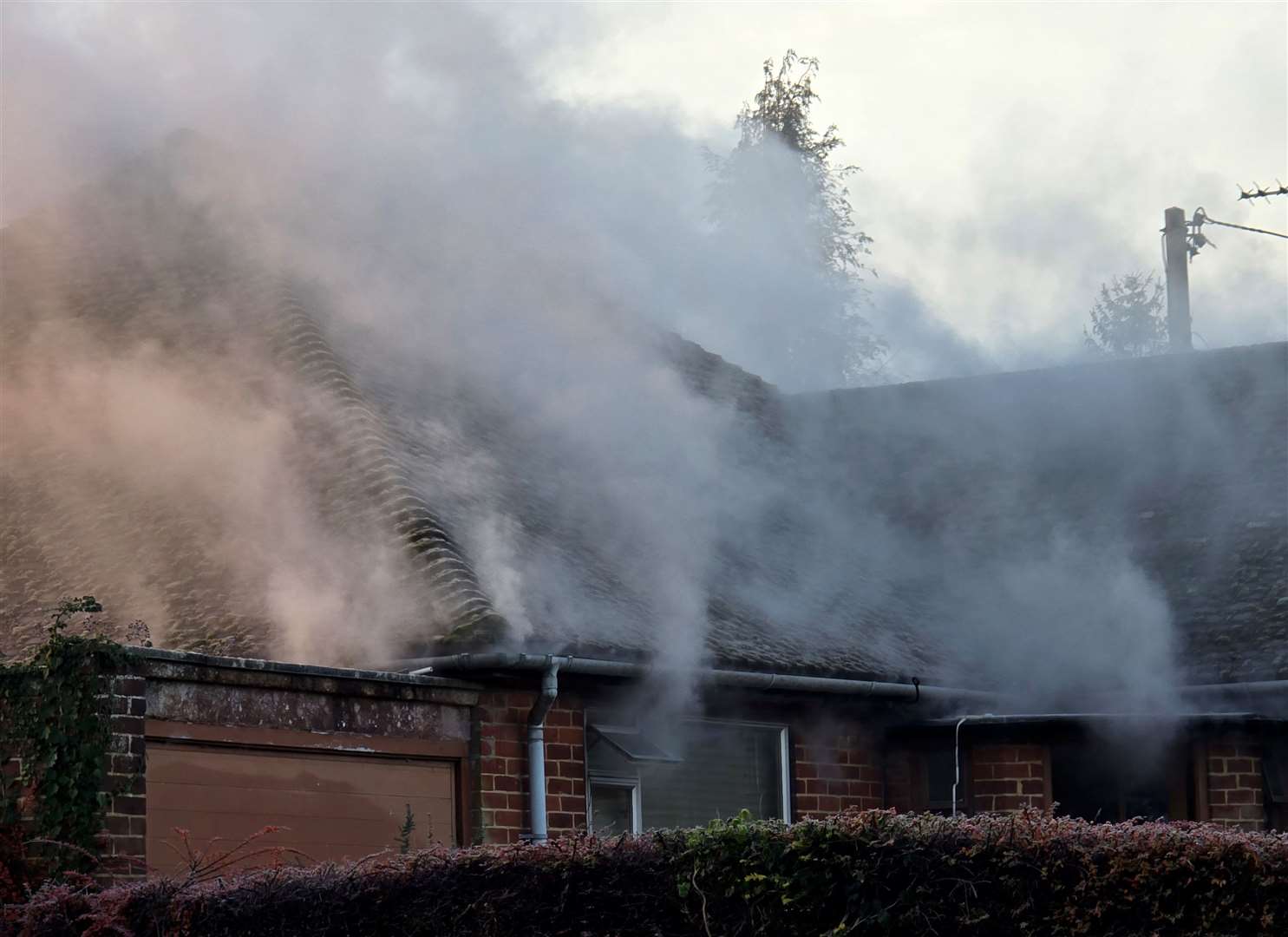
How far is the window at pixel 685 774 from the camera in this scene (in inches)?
444

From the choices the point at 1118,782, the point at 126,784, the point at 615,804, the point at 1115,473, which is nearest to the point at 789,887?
the point at 126,784

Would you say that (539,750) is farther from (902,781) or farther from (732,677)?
(902,781)

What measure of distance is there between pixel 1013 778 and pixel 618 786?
290cm

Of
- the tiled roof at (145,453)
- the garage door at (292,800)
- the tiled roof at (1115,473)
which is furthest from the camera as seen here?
the tiled roof at (1115,473)

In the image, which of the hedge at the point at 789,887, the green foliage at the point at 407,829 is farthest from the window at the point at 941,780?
the hedge at the point at 789,887

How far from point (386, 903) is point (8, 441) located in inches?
313

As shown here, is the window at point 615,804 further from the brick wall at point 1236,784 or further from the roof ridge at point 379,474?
the brick wall at point 1236,784

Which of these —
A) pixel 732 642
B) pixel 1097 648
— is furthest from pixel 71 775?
pixel 1097 648

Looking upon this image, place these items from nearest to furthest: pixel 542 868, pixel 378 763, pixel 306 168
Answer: pixel 542 868
pixel 378 763
pixel 306 168

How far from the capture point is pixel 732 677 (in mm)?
11344

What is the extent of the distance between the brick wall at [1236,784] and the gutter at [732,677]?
1.55 meters

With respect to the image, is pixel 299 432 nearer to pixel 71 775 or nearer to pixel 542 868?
pixel 71 775

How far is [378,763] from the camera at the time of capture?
991 cm

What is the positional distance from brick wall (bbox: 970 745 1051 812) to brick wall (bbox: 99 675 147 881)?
6.12 metres
